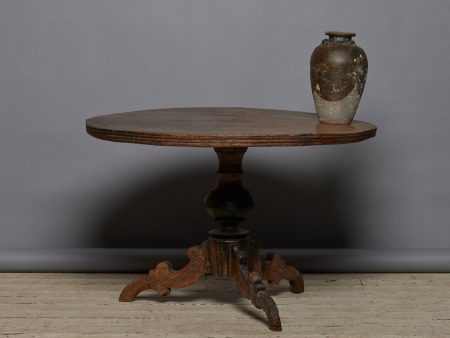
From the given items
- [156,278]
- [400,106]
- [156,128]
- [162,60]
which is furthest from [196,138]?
[400,106]

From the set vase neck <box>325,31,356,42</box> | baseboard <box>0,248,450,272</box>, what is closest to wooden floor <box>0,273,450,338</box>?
baseboard <box>0,248,450,272</box>

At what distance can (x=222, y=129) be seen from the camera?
133 inches

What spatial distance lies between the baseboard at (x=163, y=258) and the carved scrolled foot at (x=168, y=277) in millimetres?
538

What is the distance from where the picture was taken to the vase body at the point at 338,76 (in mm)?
3576

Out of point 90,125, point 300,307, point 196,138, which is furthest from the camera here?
point 300,307

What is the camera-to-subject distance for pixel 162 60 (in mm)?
4488

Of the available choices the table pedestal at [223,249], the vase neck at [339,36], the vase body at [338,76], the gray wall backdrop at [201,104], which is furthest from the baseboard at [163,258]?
the vase neck at [339,36]

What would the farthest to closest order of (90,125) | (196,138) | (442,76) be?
(442,76) → (90,125) → (196,138)

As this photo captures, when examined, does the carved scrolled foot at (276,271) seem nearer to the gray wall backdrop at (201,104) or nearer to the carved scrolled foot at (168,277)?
the carved scrolled foot at (168,277)

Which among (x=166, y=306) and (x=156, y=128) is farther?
(x=166, y=306)

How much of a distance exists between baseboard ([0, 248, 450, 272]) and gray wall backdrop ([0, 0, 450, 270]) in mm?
17

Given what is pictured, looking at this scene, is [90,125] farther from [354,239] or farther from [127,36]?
[354,239]

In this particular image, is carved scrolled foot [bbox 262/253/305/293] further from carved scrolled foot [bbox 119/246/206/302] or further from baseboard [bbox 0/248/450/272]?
baseboard [bbox 0/248/450/272]

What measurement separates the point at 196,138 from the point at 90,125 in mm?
499
